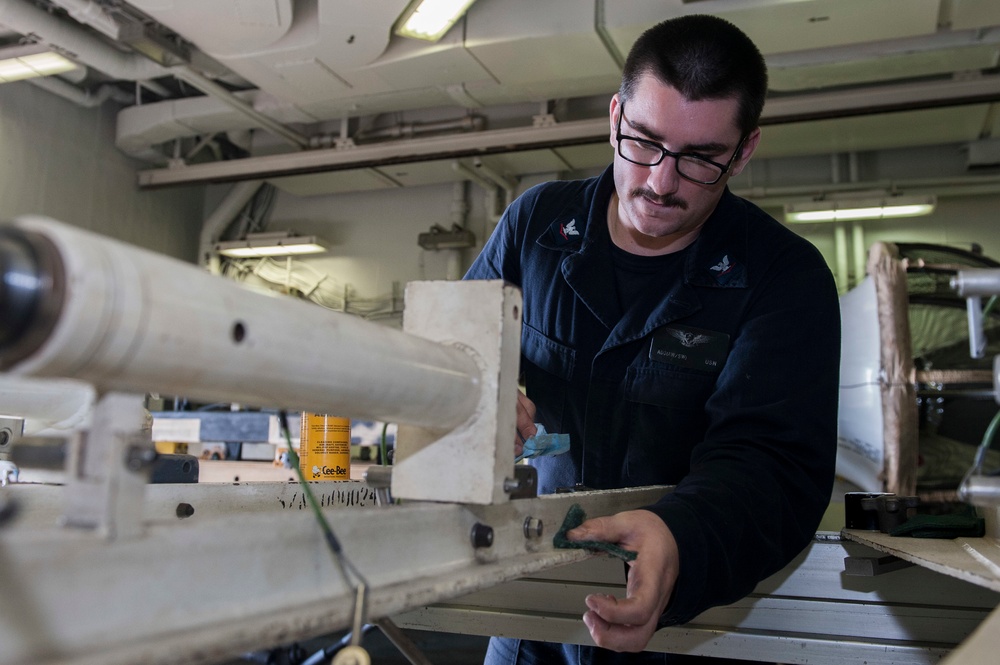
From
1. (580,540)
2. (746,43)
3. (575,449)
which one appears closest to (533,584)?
(575,449)

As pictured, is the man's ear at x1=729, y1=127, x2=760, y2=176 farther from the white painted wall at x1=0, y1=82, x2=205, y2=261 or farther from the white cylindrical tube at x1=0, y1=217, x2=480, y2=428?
the white painted wall at x1=0, y1=82, x2=205, y2=261

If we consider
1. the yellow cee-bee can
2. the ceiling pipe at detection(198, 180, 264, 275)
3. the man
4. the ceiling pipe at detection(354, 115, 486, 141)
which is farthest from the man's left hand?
the ceiling pipe at detection(198, 180, 264, 275)

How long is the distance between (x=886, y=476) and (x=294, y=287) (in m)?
4.30

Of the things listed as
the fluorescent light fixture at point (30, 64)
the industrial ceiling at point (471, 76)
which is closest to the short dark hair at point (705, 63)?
the industrial ceiling at point (471, 76)

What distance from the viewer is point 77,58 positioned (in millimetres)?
3996

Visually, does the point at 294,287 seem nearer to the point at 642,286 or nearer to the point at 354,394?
the point at 642,286

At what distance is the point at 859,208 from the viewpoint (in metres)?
4.68

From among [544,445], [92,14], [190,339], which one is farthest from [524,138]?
[190,339]

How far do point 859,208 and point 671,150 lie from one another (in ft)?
12.6

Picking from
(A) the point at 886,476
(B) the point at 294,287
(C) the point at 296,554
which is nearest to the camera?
(C) the point at 296,554

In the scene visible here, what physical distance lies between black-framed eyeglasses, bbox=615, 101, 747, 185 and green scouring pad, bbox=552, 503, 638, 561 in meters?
0.60

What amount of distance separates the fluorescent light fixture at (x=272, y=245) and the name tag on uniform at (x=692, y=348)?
4.67 metres

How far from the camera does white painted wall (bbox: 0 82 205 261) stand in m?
4.64

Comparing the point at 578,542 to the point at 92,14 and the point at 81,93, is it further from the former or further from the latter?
the point at 81,93
